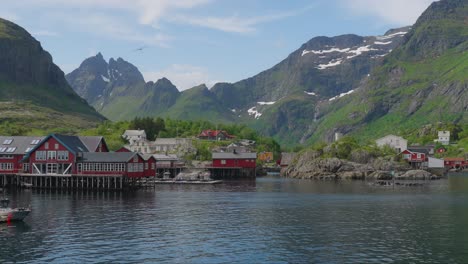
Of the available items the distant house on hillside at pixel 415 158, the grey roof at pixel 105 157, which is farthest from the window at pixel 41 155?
the distant house on hillside at pixel 415 158

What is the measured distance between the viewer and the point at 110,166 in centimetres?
11169

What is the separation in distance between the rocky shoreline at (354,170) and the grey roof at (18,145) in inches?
3340

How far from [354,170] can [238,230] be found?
113312 mm

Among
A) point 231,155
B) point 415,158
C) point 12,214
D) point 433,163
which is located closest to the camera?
point 12,214

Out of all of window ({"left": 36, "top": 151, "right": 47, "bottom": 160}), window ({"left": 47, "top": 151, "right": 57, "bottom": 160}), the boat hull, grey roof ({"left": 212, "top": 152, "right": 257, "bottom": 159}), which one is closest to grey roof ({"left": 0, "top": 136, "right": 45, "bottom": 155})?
window ({"left": 36, "top": 151, "right": 47, "bottom": 160})

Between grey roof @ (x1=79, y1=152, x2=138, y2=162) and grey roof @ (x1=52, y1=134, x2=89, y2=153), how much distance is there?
266 cm

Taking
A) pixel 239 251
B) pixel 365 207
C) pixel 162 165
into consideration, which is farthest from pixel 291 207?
pixel 162 165

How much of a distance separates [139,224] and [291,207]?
2791 centimetres

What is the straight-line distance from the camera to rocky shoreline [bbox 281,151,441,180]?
531ft

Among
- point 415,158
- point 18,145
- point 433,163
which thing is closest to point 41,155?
point 18,145

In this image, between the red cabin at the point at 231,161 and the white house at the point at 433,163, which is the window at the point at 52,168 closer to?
the red cabin at the point at 231,161

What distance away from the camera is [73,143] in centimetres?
11756

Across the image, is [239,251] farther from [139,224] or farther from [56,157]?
[56,157]

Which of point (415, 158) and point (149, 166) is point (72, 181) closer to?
point (149, 166)
